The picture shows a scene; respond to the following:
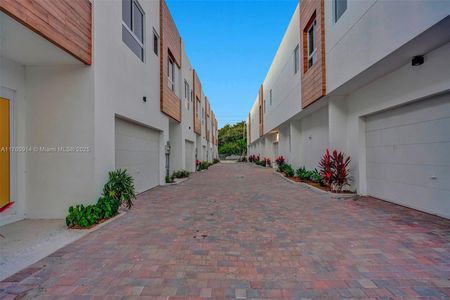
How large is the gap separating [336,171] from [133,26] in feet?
25.5

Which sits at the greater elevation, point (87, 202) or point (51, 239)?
point (87, 202)

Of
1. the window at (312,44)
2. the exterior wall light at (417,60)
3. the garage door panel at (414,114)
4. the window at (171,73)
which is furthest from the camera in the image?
the window at (171,73)

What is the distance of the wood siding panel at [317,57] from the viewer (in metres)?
7.65

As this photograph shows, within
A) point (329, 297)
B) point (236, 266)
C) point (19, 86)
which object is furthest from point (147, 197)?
point (329, 297)

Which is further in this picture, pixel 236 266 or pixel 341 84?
pixel 341 84

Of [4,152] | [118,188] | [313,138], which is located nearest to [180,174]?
[313,138]

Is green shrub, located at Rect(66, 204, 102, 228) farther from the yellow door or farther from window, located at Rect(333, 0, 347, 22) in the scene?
window, located at Rect(333, 0, 347, 22)

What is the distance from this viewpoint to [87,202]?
15.8ft

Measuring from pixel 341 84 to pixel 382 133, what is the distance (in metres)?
1.74

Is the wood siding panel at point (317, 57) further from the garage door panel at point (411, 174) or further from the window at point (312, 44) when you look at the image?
the garage door panel at point (411, 174)

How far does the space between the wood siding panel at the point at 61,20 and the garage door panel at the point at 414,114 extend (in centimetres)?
710

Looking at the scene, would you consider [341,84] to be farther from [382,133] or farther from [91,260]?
[91,260]

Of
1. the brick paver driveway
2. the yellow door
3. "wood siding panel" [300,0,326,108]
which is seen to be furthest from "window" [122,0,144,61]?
"wood siding panel" [300,0,326,108]

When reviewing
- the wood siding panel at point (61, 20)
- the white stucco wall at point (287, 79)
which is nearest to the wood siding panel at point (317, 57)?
the white stucco wall at point (287, 79)
